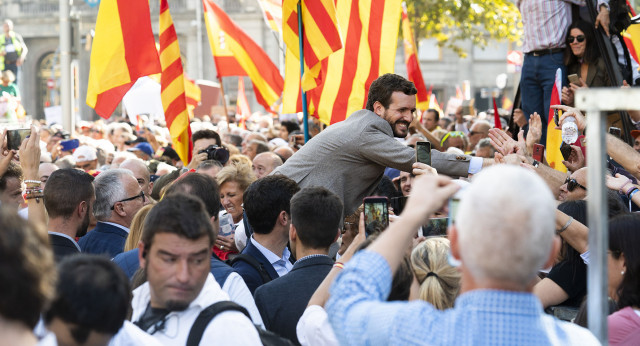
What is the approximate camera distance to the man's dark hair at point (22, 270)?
6.75ft

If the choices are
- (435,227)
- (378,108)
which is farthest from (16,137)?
(435,227)

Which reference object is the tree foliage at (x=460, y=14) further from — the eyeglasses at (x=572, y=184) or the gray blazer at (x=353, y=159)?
the eyeglasses at (x=572, y=184)

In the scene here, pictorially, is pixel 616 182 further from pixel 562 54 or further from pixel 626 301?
pixel 562 54

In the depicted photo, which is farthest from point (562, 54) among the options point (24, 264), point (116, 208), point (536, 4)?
point (24, 264)

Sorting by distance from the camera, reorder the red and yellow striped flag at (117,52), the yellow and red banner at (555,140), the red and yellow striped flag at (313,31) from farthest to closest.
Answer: the red and yellow striped flag at (117,52) → the red and yellow striped flag at (313,31) → the yellow and red banner at (555,140)

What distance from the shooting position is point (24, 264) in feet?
6.80

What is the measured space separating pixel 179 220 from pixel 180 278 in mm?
229

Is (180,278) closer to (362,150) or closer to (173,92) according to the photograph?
(362,150)

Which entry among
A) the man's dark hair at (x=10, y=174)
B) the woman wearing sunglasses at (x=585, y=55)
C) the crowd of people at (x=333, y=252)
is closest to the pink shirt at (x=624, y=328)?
the crowd of people at (x=333, y=252)

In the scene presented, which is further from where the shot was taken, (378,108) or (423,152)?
(378,108)

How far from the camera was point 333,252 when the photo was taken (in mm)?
5973

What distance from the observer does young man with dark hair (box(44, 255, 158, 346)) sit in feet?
8.70

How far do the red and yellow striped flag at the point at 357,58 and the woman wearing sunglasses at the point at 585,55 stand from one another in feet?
5.41

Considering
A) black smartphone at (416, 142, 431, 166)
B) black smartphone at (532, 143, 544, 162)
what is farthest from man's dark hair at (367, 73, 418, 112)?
black smartphone at (416, 142, 431, 166)
